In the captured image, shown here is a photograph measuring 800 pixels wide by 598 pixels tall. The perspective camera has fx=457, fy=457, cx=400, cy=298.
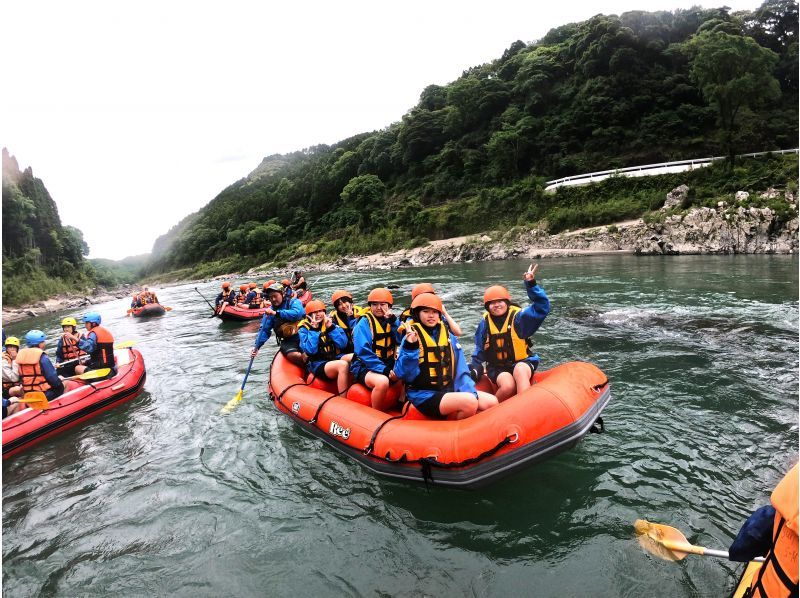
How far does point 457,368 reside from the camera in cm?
448

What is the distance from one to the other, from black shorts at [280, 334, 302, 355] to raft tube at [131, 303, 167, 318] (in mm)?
14528

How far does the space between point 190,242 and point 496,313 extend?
83.8 meters

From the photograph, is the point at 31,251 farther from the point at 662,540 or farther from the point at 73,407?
the point at 662,540

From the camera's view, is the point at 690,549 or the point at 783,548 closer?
the point at 783,548

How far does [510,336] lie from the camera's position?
473cm

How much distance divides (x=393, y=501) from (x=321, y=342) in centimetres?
227

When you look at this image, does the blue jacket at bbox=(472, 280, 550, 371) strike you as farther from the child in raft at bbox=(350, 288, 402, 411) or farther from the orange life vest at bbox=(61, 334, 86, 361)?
the orange life vest at bbox=(61, 334, 86, 361)

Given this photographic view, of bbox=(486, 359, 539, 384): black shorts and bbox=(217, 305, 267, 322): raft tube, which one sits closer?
bbox=(486, 359, 539, 384): black shorts

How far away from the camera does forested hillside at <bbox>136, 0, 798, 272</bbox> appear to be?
94.9 feet

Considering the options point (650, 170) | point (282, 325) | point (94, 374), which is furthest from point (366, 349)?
point (650, 170)

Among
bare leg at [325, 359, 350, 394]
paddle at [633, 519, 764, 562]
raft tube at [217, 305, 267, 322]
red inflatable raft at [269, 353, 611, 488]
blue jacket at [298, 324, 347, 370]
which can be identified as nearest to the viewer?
paddle at [633, 519, 764, 562]

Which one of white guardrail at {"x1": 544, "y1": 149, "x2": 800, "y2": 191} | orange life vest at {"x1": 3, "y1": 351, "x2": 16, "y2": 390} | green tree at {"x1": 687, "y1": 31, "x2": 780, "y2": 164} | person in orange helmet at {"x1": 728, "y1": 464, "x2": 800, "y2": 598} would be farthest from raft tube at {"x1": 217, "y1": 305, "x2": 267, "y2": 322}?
green tree at {"x1": 687, "y1": 31, "x2": 780, "y2": 164}

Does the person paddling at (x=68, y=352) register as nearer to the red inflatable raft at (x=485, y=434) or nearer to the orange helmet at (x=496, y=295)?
the red inflatable raft at (x=485, y=434)

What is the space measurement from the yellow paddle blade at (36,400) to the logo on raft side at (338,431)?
4.13 meters
